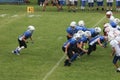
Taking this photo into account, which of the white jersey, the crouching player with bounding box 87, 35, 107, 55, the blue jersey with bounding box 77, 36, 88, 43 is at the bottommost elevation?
the crouching player with bounding box 87, 35, 107, 55

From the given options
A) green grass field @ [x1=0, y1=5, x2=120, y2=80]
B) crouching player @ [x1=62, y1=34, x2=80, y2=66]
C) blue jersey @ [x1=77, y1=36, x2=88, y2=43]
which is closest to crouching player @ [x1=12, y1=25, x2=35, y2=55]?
green grass field @ [x1=0, y1=5, x2=120, y2=80]

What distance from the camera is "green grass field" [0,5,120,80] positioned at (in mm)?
14759

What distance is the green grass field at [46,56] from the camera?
48.4 feet

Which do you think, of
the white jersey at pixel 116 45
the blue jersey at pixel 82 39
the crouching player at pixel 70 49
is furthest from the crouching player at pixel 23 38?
the white jersey at pixel 116 45

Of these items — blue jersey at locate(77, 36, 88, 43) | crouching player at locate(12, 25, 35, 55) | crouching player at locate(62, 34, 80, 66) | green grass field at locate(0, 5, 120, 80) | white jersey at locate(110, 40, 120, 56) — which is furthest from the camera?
crouching player at locate(12, 25, 35, 55)

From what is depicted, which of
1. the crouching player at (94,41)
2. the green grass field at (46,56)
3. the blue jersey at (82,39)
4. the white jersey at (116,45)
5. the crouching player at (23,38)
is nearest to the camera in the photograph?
the white jersey at (116,45)

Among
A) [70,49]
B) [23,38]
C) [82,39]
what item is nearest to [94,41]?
[82,39]

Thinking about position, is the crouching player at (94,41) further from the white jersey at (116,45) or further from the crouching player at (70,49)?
the white jersey at (116,45)

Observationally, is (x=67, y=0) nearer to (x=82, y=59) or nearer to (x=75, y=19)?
(x=75, y=19)

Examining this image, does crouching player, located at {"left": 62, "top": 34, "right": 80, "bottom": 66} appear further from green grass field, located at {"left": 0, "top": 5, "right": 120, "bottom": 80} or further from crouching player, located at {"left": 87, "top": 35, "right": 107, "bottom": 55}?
crouching player, located at {"left": 87, "top": 35, "right": 107, "bottom": 55}

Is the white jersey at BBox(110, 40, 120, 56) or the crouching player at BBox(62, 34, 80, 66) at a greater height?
the white jersey at BBox(110, 40, 120, 56)

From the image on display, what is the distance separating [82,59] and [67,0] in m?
16.5

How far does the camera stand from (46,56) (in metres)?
17.7

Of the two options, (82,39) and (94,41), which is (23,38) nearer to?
(82,39)
